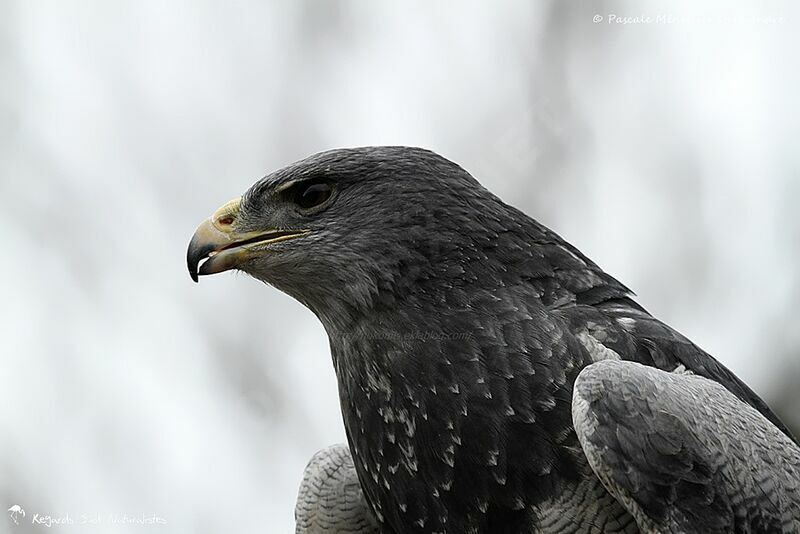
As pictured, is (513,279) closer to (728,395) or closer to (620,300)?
(620,300)

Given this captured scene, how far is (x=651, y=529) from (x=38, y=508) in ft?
15.3

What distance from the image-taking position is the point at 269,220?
3590 millimetres

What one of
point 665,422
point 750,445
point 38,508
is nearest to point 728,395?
point 750,445

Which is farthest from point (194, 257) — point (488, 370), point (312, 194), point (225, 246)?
point (488, 370)

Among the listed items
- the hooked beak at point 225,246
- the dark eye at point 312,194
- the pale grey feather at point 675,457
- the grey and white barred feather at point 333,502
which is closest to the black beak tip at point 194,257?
the hooked beak at point 225,246

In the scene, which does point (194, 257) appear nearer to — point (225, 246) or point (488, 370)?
point (225, 246)

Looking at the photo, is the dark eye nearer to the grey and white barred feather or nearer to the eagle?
the eagle

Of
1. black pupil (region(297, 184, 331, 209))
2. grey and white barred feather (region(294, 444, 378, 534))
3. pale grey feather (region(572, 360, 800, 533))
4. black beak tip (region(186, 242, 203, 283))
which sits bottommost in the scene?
grey and white barred feather (region(294, 444, 378, 534))

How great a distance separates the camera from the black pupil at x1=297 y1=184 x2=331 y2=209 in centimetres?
359

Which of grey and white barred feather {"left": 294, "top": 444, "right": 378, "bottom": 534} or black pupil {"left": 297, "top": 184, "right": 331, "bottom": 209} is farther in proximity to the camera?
grey and white barred feather {"left": 294, "top": 444, "right": 378, "bottom": 534}

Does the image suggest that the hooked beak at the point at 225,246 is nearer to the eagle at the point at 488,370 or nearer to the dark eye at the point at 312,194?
the eagle at the point at 488,370

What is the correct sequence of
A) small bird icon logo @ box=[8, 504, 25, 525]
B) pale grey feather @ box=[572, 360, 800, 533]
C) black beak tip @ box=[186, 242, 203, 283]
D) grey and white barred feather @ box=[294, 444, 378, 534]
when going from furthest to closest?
small bird icon logo @ box=[8, 504, 25, 525] → grey and white barred feather @ box=[294, 444, 378, 534] → black beak tip @ box=[186, 242, 203, 283] → pale grey feather @ box=[572, 360, 800, 533]

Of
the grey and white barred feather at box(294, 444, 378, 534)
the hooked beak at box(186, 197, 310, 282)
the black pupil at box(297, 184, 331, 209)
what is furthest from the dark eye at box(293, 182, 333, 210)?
the grey and white barred feather at box(294, 444, 378, 534)

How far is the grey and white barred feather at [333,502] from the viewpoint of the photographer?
3932mm
